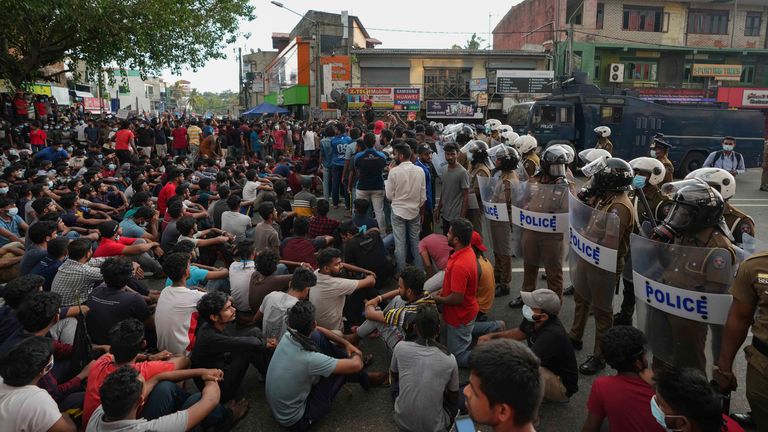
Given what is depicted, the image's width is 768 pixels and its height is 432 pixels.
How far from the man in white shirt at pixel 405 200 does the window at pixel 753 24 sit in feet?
120

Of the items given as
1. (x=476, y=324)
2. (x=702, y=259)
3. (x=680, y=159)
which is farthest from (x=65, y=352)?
(x=680, y=159)

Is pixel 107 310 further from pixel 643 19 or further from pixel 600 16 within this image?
A: pixel 643 19

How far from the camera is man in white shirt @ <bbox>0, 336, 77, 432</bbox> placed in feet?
8.97

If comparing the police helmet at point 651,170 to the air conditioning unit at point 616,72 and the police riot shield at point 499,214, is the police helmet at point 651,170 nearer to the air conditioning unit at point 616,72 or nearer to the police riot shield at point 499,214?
the police riot shield at point 499,214

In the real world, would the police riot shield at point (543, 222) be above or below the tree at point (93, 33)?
below

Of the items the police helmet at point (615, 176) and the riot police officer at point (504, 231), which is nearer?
the police helmet at point (615, 176)

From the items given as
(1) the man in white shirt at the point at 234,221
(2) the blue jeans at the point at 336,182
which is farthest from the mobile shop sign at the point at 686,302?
(2) the blue jeans at the point at 336,182

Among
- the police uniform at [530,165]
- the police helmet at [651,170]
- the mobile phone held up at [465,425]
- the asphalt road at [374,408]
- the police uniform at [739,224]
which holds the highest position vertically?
the police helmet at [651,170]

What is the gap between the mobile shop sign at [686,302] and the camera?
10.7 ft

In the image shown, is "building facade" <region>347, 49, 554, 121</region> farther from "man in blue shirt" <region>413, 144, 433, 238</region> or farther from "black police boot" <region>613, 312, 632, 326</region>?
"black police boot" <region>613, 312, 632, 326</region>

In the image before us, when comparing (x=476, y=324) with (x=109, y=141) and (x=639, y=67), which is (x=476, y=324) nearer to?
(x=109, y=141)

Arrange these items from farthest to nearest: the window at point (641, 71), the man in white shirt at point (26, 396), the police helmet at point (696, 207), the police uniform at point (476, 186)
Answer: the window at point (641, 71)
the police uniform at point (476, 186)
the police helmet at point (696, 207)
the man in white shirt at point (26, 396)

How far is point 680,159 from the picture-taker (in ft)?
54.3

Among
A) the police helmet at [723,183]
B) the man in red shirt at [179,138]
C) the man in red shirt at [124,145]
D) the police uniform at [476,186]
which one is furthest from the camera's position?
the man in red shirt at [179,138]
